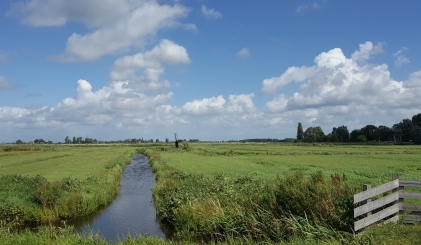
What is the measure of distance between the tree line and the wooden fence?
147543 millimetres

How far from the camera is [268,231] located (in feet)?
43.5

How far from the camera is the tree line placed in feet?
500

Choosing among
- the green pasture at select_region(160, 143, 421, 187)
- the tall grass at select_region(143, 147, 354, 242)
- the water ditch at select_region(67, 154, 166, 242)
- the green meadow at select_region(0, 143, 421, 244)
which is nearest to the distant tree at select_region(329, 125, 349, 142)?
the green pasture at select_region(160, 143, 421, 187)

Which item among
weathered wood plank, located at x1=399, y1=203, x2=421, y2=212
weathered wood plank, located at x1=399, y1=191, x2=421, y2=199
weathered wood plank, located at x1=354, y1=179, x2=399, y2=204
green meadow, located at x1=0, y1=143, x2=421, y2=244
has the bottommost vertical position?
green meadow, located at x1=0, y1=143, x2=421, y2=244

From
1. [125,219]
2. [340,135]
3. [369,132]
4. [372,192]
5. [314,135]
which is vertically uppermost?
[369,132]

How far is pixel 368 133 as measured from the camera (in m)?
167

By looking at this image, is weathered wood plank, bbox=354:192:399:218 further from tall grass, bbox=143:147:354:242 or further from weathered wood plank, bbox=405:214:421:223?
weathered wood plank, bbox=405:214:421:223

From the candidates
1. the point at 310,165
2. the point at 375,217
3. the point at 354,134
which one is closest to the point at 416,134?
the point at 354,134

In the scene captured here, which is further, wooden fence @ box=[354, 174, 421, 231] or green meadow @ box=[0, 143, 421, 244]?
green meadow @ box=[0, 143, 421, 244]

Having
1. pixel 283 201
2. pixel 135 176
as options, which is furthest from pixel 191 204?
pixel 135 176

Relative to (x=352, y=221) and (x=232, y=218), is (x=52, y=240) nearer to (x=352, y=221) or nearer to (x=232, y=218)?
(x=232, y=218)

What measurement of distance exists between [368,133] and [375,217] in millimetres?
170018

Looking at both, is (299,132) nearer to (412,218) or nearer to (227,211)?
(227,211)

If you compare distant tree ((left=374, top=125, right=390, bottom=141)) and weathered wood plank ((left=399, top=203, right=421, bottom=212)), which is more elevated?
distant tree ((left=374, top=125, right=390, bottom=141))
